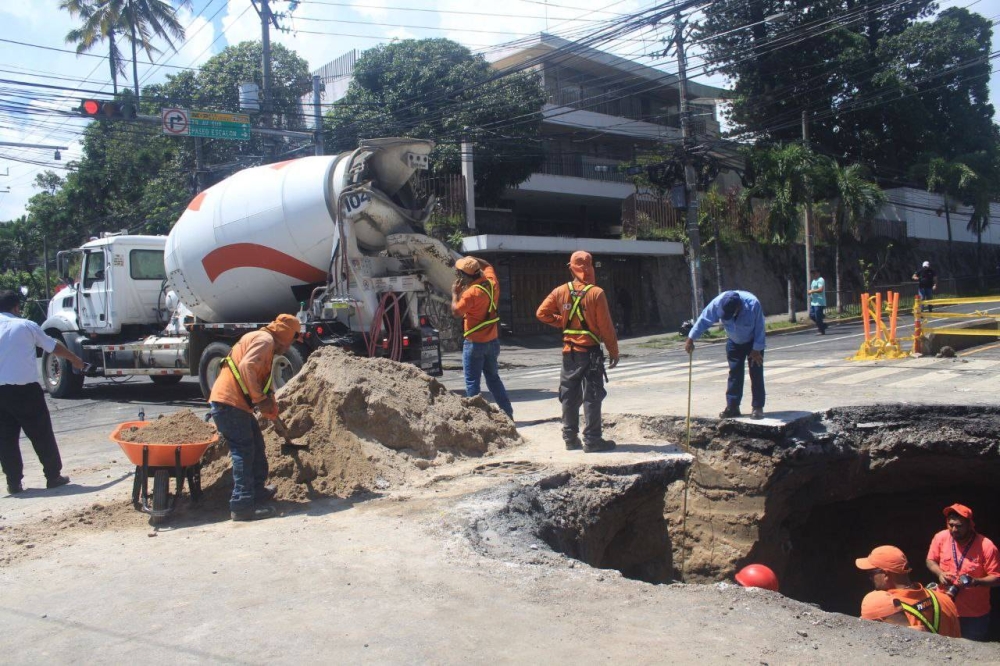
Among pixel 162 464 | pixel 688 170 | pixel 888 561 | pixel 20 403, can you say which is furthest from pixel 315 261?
pixel 688 170

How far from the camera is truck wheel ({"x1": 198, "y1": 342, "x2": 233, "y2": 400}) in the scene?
39.6 feet

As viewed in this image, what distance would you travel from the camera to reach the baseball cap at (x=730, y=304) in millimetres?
7027

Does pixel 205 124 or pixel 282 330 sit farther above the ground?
pixel 205 124

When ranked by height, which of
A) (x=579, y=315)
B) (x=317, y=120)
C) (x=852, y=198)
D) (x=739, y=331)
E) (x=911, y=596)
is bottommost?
(x=911, y=596)

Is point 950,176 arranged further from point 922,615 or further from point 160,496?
point 160,496

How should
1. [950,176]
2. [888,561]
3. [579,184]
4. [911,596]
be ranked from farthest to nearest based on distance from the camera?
[950,176] < [579,184] < [888,561] < [911,596]

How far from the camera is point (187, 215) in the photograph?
1248cm

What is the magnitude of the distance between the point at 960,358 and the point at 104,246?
1423 centimetres

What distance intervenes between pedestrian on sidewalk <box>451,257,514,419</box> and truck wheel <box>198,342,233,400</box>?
18.0ft

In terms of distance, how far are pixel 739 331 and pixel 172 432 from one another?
15.4ft

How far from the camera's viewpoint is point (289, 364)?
11.1 meters

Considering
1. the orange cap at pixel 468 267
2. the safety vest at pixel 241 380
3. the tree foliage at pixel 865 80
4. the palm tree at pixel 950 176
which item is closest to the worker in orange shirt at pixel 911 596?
the orange cap at pixel 468 267

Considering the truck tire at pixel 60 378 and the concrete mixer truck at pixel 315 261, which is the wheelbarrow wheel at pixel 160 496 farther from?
the truck tire at pixel 60 378

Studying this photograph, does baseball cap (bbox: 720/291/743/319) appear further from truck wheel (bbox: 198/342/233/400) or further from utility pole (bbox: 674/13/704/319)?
utility pole (bbox: 674/13/704/319)
